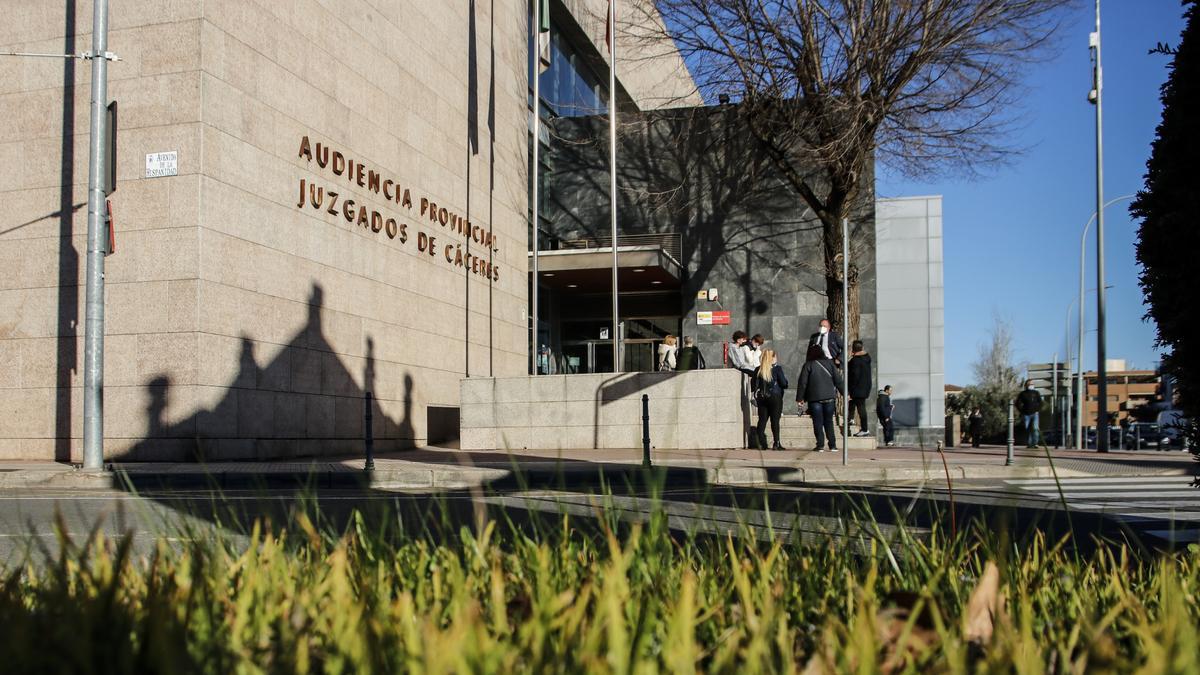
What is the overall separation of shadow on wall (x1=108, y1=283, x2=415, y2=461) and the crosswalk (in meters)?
10.2

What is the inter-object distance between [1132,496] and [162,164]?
40.9 ft

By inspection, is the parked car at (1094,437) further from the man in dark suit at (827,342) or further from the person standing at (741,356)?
the person standing at (741,356)

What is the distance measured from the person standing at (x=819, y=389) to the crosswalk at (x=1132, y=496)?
14.3 ft

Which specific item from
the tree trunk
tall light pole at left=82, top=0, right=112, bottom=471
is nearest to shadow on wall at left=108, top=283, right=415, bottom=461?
tall light pole at left=82, top=0, right=112, bottom=471

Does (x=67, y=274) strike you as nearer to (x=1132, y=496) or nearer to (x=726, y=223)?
(x=1132, y=496)

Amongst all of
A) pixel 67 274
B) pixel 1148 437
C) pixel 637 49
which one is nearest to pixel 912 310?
pixel 637 49

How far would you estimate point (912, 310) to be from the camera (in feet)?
106

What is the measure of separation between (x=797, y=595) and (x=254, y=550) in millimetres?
1340

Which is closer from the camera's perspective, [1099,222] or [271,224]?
[271,224]

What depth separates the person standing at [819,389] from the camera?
16.3 m

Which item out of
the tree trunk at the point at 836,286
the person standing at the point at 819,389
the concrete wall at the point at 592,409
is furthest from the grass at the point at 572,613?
the tree trunk at the point at 836,286

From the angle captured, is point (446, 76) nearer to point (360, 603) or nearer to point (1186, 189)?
point (1186, 189)

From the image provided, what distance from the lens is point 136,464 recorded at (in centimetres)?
1310

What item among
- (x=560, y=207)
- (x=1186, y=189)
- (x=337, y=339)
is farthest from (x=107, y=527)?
(x=560, y=207)
